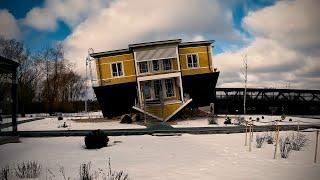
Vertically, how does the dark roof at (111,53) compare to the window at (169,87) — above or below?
above

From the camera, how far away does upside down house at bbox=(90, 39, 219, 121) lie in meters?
37.4

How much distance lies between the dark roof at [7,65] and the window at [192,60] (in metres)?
22.8

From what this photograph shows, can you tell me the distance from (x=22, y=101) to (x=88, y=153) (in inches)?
1987

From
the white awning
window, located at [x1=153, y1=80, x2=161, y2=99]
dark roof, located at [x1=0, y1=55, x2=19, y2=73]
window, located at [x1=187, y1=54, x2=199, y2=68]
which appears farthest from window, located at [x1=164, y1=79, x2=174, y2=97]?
dark roof, located at [x1=0, y1=55, x2=19, y2=73]

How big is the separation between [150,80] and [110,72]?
4.89 m

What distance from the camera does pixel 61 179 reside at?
33.8 ft

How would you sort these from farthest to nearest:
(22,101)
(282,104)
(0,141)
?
(22,101), (282,104), (0,141)

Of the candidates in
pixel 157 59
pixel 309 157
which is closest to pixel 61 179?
pixel 309 157

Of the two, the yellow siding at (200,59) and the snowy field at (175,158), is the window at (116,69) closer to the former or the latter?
the yellow siding at (200,59)

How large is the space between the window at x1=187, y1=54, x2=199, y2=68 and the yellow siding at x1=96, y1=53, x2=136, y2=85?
6.68m

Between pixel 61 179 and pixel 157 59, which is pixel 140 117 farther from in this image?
pixel 61 179

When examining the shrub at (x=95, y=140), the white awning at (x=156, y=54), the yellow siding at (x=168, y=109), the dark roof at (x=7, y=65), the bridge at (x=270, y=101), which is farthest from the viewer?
the bridge at (x=270, y=101)

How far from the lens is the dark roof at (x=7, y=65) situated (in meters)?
18.1

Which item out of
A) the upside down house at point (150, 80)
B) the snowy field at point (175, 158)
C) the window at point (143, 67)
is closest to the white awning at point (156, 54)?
the upside down house at point (150, 80)
